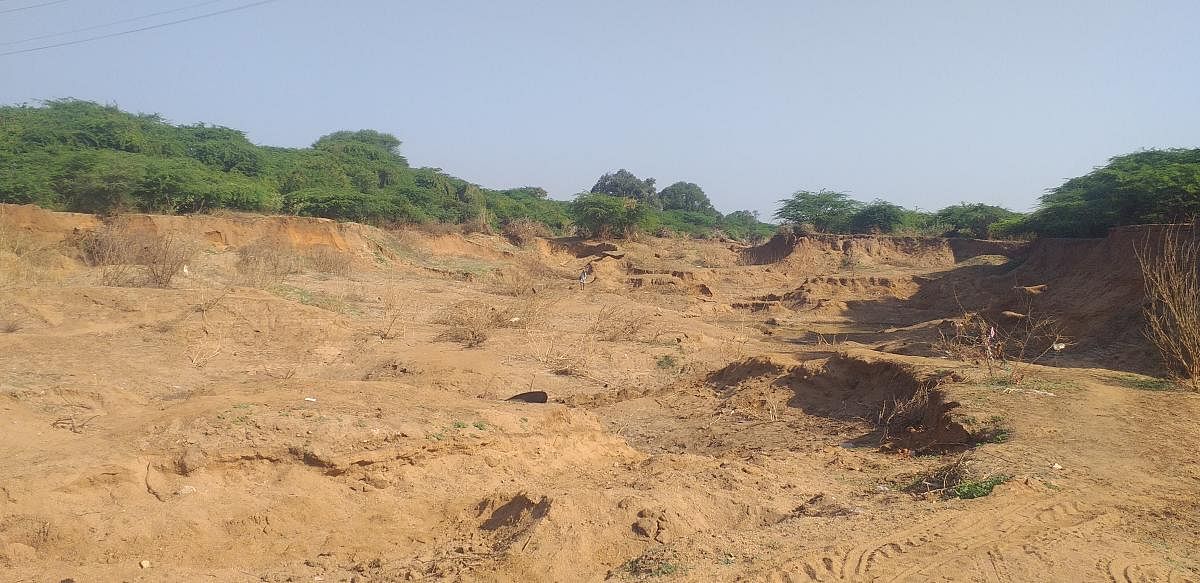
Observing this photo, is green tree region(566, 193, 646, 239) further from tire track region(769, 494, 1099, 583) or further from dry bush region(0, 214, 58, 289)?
tire track region(769, 494, 1099, 583)

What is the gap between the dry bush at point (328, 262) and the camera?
1912 centimetres

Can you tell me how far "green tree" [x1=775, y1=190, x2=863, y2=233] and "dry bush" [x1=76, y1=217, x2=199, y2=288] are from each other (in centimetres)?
2970

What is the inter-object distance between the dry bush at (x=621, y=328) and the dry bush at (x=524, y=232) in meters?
20.0

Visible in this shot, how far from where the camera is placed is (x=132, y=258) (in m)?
13.9

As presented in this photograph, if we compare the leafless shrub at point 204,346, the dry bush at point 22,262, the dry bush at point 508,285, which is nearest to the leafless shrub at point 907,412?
the leafless shrub at point 204,346

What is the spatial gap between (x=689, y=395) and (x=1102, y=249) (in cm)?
1379

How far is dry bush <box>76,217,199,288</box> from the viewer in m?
12.4

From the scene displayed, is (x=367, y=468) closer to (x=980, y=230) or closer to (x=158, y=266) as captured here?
(x=158, y=266)

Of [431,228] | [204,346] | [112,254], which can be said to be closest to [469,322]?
[204,346]

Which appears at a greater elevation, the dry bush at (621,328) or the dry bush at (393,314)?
the dry bush at (393,314)

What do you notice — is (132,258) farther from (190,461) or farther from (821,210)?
(821,210)

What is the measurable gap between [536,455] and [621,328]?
6.88 meters

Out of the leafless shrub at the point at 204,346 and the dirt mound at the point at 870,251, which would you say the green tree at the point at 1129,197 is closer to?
the dirt mound at the point at 870,251

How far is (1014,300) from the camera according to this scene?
18.5 m
